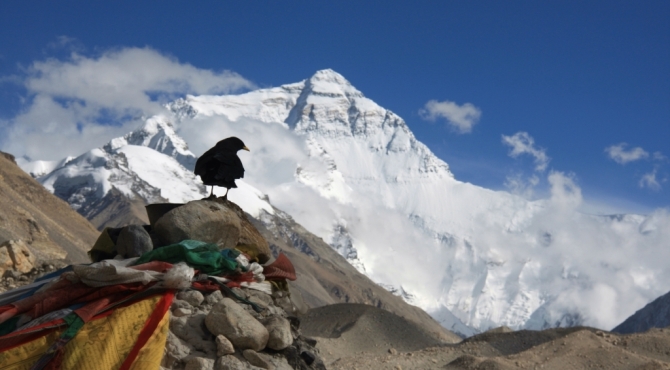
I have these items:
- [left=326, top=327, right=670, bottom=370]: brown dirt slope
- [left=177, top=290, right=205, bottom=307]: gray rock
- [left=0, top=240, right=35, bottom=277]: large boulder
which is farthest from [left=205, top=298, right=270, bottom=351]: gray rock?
[left=326, top=327, right=670, bottom=370]: brown dirt slope

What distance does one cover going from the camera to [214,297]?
8492 mm

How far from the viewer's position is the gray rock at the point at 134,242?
8938 mm

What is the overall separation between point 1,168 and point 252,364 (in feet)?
196

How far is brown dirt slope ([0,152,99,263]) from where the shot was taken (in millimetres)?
37272

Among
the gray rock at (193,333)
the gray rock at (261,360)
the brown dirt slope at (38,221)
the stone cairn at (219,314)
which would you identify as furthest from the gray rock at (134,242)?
the brown dirt slope at (38,221)

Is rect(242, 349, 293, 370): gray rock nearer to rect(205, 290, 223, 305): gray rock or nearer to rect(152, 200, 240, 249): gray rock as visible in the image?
rect(205, 290, 223, 305): gray rock

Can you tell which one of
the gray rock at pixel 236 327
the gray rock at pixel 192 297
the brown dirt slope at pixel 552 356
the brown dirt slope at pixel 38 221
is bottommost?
the gray rock at pixel 236 327

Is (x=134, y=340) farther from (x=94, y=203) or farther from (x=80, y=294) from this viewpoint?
(x=94, y=203)

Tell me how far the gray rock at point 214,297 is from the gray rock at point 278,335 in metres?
0.61

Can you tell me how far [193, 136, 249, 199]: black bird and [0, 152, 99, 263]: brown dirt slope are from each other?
62.5 feet

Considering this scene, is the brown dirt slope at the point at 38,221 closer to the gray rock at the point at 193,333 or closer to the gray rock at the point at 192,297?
the gray rock at the point at 192,297

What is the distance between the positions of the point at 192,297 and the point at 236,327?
68 cm

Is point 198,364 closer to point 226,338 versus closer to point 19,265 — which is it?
point 226,338

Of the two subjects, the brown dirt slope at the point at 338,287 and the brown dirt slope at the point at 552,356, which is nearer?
the brown dirt slope at the point at 552,356
